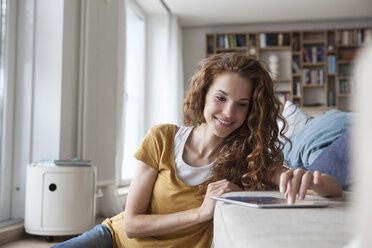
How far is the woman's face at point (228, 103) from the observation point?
49.6 inches

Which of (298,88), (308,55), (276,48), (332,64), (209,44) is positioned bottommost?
(298,88)

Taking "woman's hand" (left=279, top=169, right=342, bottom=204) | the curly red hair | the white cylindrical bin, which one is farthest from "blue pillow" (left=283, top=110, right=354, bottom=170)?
the white cylindrical bin

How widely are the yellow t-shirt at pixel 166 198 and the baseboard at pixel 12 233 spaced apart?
1275mm

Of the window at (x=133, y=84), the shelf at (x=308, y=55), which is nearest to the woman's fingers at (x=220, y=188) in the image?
the window at (x=133, y=84)

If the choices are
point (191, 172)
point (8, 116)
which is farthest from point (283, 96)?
point (191, 172)

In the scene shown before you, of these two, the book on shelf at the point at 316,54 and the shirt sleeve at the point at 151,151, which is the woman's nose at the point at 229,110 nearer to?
the shirt sleeve at the point at 151,151

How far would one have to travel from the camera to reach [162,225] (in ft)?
3.99

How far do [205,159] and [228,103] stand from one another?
0.24 metres

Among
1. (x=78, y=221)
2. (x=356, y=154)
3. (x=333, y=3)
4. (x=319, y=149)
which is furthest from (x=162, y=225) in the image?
(x=333, y=3)

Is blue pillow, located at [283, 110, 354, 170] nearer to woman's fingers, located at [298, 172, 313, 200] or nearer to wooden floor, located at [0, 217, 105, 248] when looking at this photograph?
woman's fingers, located at [298, 172, 313, 200]

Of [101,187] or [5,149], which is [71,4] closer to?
[5,149]

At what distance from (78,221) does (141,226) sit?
1.35 metres

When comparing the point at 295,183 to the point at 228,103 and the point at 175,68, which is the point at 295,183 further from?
the point at 175,68

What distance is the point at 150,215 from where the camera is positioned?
125 cm
